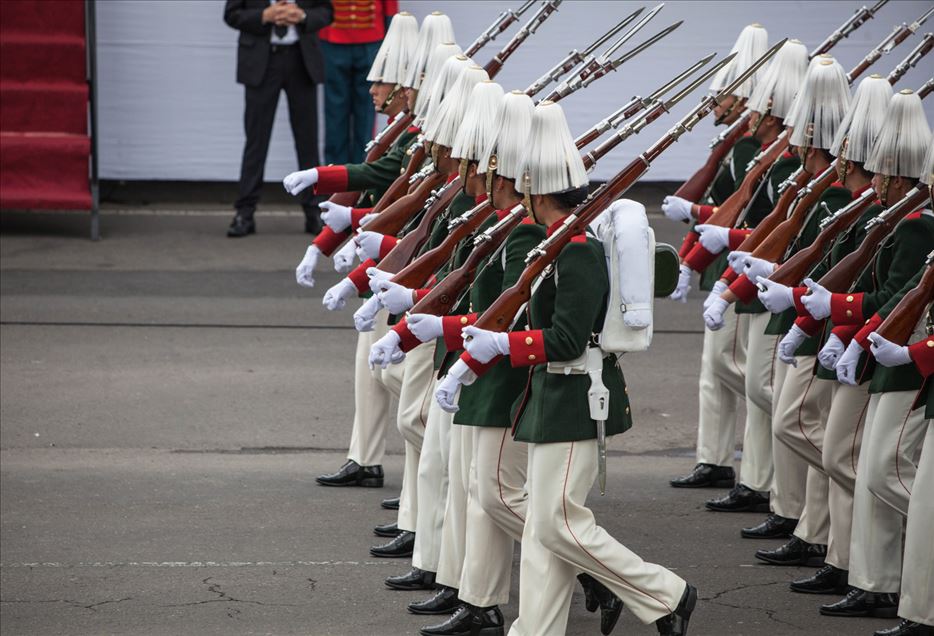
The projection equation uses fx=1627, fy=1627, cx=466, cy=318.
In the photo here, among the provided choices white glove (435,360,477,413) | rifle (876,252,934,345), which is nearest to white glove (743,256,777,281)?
rifle (876,252,934,345)

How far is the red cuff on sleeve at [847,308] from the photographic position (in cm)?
617

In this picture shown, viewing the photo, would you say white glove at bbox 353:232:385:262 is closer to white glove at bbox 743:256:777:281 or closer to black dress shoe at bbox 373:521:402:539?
black dress shoe at bbox 373:521:402:539

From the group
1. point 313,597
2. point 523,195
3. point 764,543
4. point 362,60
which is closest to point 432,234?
point 523,195

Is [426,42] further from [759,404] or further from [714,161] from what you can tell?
[759,404]

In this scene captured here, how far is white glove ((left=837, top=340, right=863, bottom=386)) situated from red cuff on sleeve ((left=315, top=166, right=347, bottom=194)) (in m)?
2.70

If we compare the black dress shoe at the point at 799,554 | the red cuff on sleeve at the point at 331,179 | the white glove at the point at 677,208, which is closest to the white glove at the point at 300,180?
the red cuff on sleeve at the point at 331,179

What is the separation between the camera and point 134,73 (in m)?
14.1

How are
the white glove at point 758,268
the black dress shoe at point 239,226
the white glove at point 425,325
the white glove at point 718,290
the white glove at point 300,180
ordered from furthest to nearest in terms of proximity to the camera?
1. the black dress shoe at point 239,226
2. the white glove at point 300,180
3. the white glove at point 718,290
4. the white glove at point 758,268
5. the white glove at point 425,325

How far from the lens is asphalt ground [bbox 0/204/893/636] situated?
6.32m

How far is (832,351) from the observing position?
244 inches

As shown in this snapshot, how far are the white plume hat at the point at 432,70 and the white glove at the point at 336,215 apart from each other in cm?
→ 59

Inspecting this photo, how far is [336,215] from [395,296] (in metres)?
1.55

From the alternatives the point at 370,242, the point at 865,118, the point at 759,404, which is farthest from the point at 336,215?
the point at 865,118

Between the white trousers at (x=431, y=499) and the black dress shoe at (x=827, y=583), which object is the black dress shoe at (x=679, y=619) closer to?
the black dress shoe at (x=827, y=583)
